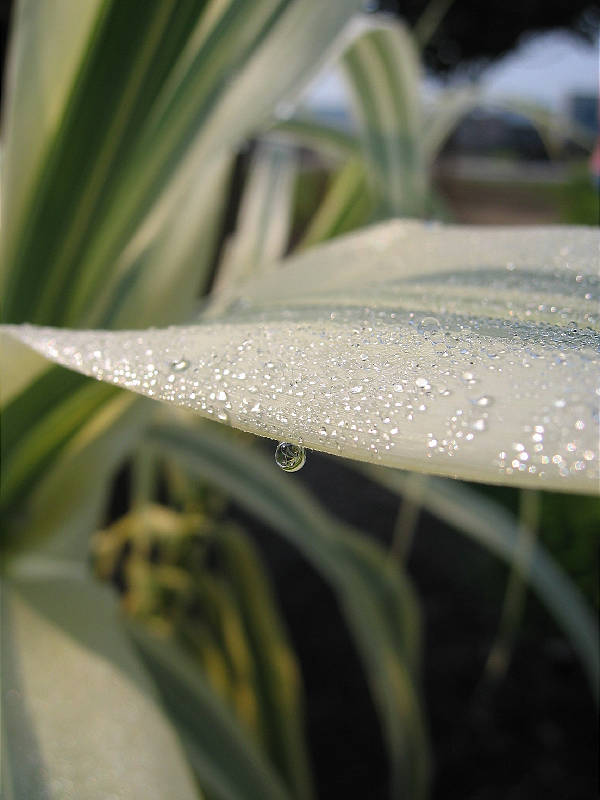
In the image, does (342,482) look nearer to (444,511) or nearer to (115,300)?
(444,511)

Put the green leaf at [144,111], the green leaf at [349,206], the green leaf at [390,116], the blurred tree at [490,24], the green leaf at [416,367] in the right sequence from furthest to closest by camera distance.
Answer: the blurred tree at [490,24] < the green leaf at [349,206] < the green leaf at [390,116] < the green leaf at [144,111] < the green leaf at [416,367]

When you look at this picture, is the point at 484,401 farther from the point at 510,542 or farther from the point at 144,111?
the point at 510,542

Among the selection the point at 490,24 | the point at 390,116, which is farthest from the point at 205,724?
the point at 490,24

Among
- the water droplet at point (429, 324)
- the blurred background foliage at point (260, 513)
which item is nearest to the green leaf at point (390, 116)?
the blurred background foliage at point (260, 513)

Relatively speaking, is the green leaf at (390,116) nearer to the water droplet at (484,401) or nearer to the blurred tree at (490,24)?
the water droplet at (484,401)

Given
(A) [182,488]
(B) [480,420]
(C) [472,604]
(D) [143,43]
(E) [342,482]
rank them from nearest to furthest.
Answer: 1. (B) [480,420]
2. (D) [143,43]
3. (A) [182,488]
4. (C) [472,604]
5. (E) [342,482]

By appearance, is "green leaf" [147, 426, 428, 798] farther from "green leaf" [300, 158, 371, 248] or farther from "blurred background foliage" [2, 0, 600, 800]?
"green leaf" [300, 158, 371, 248]

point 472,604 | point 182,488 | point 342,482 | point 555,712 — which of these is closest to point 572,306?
point 182,488

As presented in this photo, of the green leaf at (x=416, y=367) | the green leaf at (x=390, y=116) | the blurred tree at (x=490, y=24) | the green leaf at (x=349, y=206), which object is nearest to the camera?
the green leaf at (x=416, y=367)
